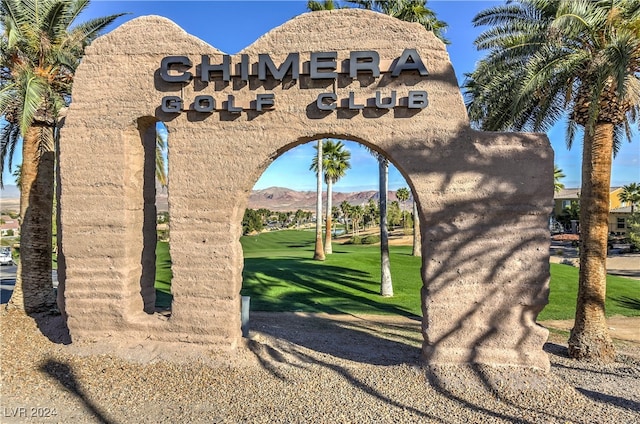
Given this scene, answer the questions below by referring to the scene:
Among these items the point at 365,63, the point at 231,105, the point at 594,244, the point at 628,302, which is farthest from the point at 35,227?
the point at 628,302

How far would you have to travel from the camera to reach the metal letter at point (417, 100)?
824cm

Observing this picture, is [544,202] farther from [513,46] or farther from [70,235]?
[70,235]

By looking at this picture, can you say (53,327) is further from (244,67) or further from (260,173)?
(244,67)

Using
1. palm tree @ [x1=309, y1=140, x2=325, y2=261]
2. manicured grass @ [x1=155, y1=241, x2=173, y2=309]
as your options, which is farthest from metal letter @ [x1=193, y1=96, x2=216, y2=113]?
palm tree @ [x1=309, y1=140, x2=325, y2=261]

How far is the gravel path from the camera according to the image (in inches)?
266

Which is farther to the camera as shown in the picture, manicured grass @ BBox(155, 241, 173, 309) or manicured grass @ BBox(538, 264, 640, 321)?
manicured grass @ BBox(155, 241, 173, 309)

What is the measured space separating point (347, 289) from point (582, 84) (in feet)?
42.1

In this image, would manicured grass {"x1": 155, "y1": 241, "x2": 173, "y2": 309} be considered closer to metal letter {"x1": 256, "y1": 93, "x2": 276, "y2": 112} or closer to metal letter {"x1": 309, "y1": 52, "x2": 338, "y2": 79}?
metal letter {"x1": 256, "y1": 93, "x2": 276, "y2": 112}

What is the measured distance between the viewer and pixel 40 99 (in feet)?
36.1

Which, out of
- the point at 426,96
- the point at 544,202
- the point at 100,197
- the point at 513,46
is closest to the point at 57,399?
the point at 100,197

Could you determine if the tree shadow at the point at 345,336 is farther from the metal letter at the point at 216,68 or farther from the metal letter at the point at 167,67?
the metal letter at the point at 167,67

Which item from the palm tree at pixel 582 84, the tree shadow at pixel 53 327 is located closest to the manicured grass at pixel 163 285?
the tree shadow at pixel 53 327

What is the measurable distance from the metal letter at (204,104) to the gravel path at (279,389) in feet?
16.0

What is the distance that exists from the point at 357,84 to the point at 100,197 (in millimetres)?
5784
